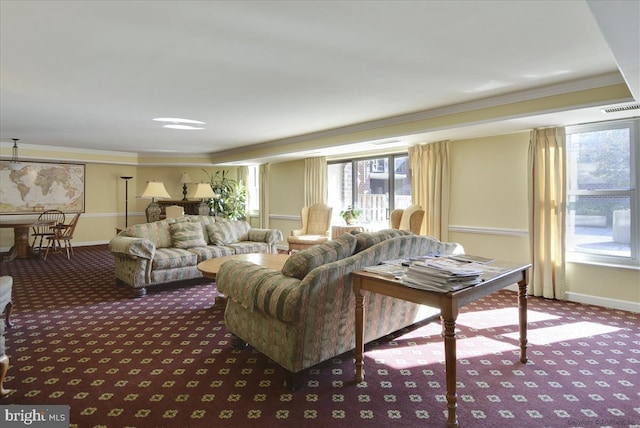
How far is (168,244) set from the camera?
525cm

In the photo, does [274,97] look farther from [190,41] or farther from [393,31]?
[393,31]

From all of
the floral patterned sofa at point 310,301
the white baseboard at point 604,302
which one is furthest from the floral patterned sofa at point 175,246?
the white baseboard at point 604,302

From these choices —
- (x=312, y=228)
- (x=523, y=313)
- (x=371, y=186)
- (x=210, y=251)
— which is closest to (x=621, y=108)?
(x=523, y=313)

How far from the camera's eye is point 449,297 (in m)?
1.85

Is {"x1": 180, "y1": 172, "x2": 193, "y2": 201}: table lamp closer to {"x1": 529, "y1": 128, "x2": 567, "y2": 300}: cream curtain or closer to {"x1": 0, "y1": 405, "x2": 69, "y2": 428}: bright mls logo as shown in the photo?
{"x1": 0, "y1": 405, "x2": 69, "y2": 428}: bright mls logo

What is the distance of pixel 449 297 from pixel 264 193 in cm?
769

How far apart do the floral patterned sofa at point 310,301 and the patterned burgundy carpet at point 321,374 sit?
0.21 meters

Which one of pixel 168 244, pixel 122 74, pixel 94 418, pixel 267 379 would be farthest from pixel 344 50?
pixel 168 244

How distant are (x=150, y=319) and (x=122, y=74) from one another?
2.40 metres

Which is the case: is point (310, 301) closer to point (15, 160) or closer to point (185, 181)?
point (185, 181)

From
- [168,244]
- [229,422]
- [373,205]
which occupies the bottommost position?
[229,422]

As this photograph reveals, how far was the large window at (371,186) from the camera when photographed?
21.1ft

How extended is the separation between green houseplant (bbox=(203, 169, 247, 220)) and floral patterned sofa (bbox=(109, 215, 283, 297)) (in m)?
3.52

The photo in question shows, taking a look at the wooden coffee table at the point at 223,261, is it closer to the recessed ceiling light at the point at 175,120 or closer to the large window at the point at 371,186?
the recessed ceiling light at the point at 175,120
